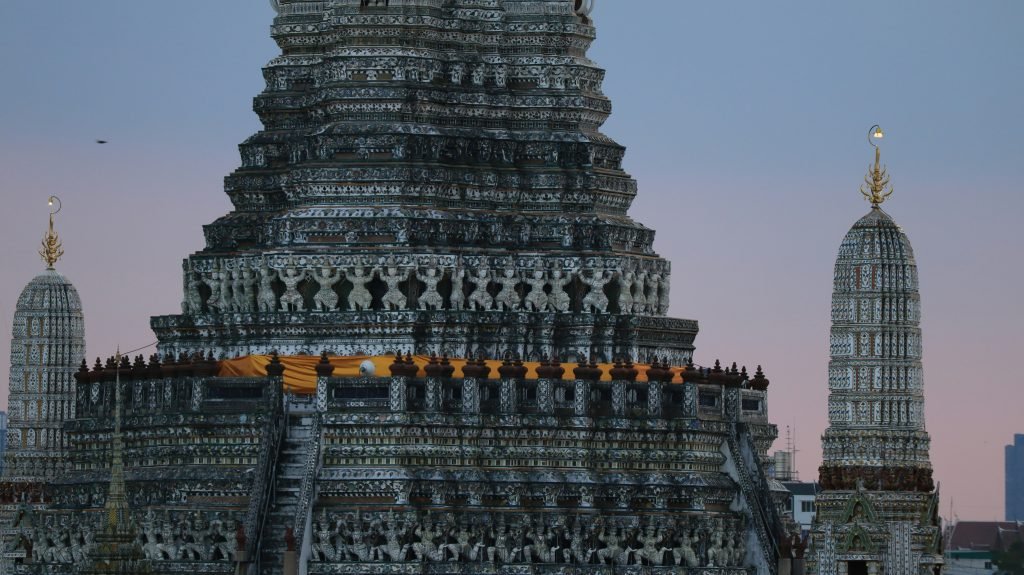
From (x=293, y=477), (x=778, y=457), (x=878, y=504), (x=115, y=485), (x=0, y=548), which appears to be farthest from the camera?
(x=778, y=457)

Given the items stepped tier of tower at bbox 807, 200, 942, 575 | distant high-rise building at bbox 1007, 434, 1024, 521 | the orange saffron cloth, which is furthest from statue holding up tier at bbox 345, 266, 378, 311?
distant high-rise building at bbox 1007, 434, 1024, 521

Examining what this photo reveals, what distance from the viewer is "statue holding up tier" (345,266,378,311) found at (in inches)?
3932

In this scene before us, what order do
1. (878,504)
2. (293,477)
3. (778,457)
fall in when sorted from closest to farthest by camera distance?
1. (293,477)
2. (878,504)
3. (778,457)

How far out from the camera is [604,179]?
10300 centimetres

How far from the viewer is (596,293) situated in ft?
332

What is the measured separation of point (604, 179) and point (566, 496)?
8.91 m

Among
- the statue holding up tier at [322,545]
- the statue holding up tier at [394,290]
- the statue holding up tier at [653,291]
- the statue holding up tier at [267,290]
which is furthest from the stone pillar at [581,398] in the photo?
the statue holding up tier at [267,290]

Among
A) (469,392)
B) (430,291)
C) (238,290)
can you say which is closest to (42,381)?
(238,290)

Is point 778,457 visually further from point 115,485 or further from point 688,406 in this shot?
point 115,485

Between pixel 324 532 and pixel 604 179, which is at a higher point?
pixel 604 179

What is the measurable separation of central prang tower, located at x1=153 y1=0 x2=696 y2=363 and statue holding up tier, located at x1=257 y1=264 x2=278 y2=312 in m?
0.03

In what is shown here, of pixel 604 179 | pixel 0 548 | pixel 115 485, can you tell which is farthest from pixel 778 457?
pixel 115 485

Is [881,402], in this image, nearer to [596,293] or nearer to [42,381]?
[596,293]

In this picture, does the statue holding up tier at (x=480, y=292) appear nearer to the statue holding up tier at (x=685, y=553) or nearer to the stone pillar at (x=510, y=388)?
the stone pillar at (x=510, y=388)
